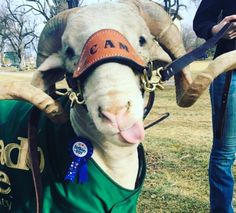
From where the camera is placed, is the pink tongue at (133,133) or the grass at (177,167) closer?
the pink tongue at (133,133)

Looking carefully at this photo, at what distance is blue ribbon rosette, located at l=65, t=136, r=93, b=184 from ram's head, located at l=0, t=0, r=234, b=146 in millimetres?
106

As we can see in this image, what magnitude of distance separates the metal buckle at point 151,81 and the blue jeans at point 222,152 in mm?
933

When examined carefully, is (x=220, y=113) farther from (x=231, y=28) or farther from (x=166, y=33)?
(x=166, y=33)

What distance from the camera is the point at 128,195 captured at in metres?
2.86

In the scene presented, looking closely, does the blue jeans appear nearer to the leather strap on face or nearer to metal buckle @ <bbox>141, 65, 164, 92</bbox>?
metal buckle @ <bbox>141, 65, 164, 92</bbox>

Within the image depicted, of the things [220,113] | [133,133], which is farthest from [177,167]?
[133,133]

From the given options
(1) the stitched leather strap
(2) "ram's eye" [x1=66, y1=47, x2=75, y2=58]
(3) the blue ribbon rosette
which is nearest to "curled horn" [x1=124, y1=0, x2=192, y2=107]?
(1) the stitched leather strap

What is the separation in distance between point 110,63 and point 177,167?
393 centimetres

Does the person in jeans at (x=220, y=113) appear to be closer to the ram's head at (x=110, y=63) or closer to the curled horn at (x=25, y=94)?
the ram's head at (x=110, y=63)

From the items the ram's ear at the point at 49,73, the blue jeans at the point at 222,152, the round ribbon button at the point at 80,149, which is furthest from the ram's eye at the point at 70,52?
the blue jeans at the point at 222,152

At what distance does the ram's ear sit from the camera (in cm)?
299

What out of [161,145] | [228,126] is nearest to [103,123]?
[228,126]

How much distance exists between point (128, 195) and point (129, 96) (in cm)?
91

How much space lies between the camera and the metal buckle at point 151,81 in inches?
99.5
